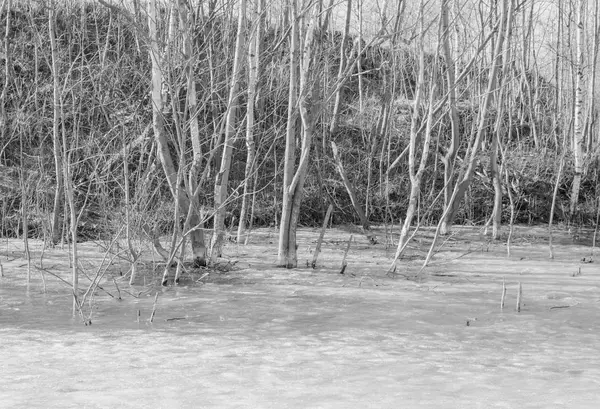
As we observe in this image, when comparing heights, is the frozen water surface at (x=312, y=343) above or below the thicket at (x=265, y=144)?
below

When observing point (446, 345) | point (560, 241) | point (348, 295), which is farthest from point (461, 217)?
point (446, 345)

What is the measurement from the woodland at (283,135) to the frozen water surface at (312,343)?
0.83 metres

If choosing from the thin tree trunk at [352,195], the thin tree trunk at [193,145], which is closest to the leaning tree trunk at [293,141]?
the thin tree trunk at [193,145]

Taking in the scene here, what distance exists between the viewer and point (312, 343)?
202 inches

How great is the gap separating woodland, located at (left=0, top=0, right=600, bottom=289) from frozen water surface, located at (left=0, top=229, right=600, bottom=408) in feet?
2.72

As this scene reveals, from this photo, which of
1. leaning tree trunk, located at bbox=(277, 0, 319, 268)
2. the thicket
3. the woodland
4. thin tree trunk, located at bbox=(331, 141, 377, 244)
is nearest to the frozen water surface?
leaning tree trunk, located at bbox=(277, 0, 319, 268)

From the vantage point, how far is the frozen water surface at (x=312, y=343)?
391 cm

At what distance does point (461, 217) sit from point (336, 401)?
1044cm

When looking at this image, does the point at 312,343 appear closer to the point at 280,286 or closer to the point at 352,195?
the point at 280,286

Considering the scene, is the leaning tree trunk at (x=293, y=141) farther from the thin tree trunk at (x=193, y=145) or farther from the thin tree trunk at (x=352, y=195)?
the thin tree trunk at (x=352, y=195)

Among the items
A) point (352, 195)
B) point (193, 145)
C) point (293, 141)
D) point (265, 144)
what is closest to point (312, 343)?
point (193, 145)

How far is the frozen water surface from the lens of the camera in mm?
3912

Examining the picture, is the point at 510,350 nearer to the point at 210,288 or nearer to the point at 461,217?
the point at 210,288

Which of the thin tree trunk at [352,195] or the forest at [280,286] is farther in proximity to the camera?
the thin tree trunk at [352,195]
